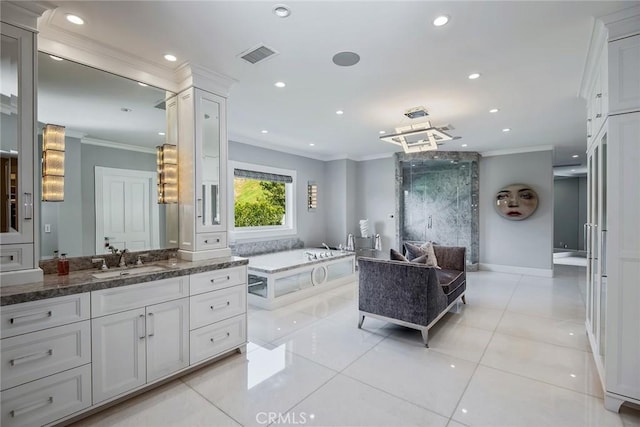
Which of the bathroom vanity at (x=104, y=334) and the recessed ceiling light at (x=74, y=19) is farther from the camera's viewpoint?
the recessed ceiling light at (x=74, y=19)

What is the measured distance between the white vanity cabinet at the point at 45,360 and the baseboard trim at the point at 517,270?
290 inches

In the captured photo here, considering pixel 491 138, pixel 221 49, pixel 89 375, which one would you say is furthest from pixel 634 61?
pixel 89 375

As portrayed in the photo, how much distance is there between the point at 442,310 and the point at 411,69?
2.68 m

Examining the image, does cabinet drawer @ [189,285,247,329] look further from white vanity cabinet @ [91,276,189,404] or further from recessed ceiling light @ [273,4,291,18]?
recessed ceiling light @ [273,4,291,18]

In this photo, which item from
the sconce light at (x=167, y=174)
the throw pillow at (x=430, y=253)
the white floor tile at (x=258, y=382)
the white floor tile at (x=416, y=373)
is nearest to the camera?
the white floor tile at (x=258, y=382)

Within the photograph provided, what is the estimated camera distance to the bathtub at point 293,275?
448cm

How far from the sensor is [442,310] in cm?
356

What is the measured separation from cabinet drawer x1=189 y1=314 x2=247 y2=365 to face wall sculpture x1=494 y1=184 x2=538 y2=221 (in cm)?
611

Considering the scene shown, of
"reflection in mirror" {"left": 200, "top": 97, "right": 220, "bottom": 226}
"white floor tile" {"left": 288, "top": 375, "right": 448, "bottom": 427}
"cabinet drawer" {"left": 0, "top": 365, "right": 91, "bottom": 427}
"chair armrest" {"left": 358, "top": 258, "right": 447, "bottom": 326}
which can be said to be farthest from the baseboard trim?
"cabinet drawer" {"left": 0, "top": 365, "right": 91, "bottom": 427}

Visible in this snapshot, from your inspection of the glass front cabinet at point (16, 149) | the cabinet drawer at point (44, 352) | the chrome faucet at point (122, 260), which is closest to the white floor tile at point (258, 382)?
the cabinet drawer at point (44, 352)

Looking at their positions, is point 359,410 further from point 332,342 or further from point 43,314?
point 43,314

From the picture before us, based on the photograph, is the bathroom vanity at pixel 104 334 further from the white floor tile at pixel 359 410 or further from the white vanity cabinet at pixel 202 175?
the white floor tile at pixel 359 410

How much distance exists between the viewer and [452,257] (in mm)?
4695

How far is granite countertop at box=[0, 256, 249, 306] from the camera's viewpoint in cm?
184
